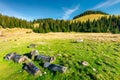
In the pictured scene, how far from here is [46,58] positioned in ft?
103

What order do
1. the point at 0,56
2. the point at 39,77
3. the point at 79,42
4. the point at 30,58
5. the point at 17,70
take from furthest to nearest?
the point at 79,42 < the point at 0,56 < the point at 30,58 < the point at 17,70 < the point at 39,77

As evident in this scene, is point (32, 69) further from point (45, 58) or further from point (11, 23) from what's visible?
point (11, 23)

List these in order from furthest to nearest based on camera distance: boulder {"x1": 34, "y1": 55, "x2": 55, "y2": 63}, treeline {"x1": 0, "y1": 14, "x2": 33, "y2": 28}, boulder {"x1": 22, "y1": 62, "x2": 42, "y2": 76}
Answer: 1. treeline {"x1": 0, "y1": 14, "x2": 33, "y2": 28}
2. boulder {"x1": 34, "y1": 55, "x2": 55, "y2": 63}
3. boulder {"x1": 22, "y1": 62, "x2": 42, "y2": 76}

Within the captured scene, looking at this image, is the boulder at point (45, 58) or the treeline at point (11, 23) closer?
the boulder at point (45, 58)

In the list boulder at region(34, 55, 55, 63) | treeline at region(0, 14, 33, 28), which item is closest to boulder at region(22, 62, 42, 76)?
boulder at region(34, 55, 55, 63)

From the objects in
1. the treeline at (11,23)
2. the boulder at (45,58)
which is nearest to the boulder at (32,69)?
the boulder at (45,58)

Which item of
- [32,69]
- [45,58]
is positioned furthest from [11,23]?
[32,69]

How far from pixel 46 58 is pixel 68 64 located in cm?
452

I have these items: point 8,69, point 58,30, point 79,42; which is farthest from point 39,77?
point 58,30

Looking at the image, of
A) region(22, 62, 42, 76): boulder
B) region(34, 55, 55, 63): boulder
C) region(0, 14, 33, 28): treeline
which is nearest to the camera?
region(22, 62, 42, 76): boulder

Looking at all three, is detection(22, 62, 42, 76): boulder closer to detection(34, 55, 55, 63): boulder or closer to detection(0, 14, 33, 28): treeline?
detection(34, 55, 55, 63): boulder

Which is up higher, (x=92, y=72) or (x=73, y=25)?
(x=73, y=25)

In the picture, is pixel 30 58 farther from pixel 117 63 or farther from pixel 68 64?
pixel 117 63

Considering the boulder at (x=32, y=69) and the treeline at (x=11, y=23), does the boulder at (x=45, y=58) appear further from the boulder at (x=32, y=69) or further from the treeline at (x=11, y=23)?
the treeline at (x=11, y=23)
